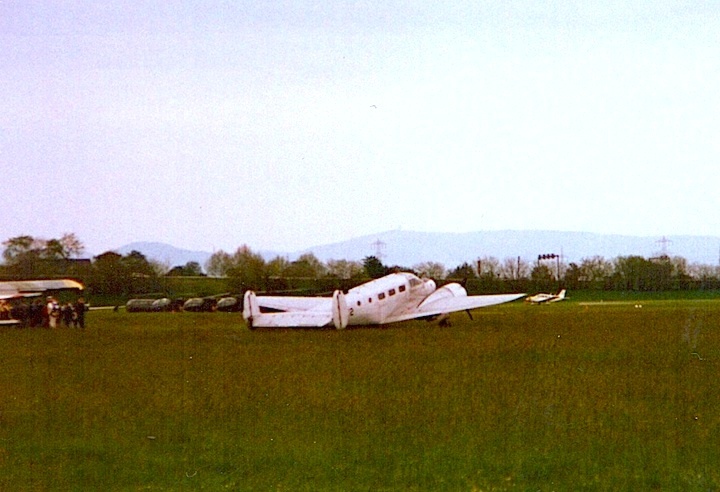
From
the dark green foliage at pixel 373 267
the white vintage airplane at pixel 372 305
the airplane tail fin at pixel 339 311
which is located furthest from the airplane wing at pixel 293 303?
the dark green foliage at pixel 373 267

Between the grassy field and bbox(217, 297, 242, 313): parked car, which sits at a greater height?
bbox(217, 297, 242, 313): parked car

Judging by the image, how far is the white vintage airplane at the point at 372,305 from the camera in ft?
105

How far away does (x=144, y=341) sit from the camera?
94.4 ft

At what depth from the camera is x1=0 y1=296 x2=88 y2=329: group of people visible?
39844 mm

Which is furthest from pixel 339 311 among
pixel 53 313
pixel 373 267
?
pixel 373 267

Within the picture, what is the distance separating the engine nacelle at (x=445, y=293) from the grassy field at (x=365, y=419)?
1204cm

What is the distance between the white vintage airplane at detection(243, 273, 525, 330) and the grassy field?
25.4ft

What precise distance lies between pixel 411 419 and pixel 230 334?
20.2 m

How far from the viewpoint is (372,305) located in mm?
33938

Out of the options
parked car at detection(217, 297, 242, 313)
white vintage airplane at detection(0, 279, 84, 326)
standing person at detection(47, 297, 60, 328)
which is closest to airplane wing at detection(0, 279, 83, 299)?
white vintage airplane at detection(0, 279, 84, 326)

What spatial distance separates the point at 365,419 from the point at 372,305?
69.3 feet

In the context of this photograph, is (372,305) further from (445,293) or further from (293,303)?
(445,293)

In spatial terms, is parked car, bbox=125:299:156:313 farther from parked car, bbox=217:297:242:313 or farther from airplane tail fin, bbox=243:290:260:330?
airplane tail fin, bbox=243:290:260:330

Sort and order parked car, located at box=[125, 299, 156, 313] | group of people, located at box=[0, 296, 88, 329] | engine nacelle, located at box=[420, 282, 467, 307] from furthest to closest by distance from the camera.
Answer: parked car, located at box=[125, 299, 156, 313] < group of people, located at box=[0, 296, 88, 329] < engine nacelle, located at box=[420, 282, 467, 307]
